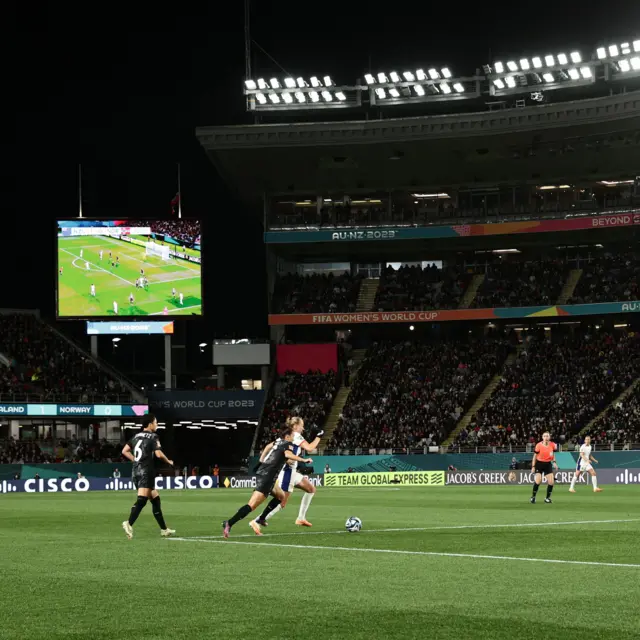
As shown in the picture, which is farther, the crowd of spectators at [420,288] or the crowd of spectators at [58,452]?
the crowd of spectators at [420,288]

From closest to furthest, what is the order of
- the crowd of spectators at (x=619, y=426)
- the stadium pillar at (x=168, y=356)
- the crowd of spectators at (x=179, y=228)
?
the crowd of spectators at (x=619, y=426)
the crowd of spectators at (x=179, y=228)
the stadium pillar at (x=168, y=356)

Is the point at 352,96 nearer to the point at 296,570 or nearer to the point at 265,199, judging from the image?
the point at 265,199

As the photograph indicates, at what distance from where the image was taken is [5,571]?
1487 centimetres

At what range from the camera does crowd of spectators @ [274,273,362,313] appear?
78.9 metres

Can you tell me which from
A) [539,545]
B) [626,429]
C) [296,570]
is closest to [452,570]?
[296,570]

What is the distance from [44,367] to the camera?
2968 inches

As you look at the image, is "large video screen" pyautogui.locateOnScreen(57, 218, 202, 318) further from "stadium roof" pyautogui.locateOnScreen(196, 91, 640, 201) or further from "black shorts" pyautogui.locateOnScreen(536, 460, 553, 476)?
"black shorts" pyautogui.locateOnScreen(536, 460, 553, 476)

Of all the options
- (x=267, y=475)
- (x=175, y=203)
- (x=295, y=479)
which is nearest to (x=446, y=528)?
(x=295, y=479)

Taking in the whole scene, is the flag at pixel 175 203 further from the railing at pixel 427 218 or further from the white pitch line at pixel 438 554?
the white pitch line at pixel 438 554

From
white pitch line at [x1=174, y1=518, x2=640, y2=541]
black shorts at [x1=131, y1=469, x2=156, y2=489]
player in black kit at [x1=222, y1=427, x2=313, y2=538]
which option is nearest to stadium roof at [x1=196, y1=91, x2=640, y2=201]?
white pitch line at [x1=174, y1=518, x2=640, y2=541]

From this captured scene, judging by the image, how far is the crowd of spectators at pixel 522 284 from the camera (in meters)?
74.8

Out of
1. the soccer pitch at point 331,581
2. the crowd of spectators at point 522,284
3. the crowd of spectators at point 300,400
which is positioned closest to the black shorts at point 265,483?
the soccer pitch at point 331,581

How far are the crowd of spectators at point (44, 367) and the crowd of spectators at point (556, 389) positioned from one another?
2435 cm

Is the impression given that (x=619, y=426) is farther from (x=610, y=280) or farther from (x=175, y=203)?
(x=175, y=203)
